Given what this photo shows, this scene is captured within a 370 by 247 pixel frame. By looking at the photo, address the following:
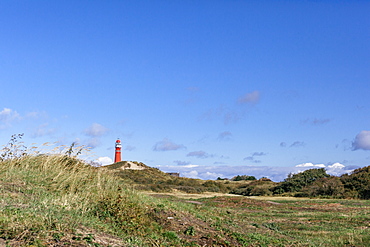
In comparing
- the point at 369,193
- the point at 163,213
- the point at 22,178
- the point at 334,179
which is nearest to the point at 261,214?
the point at 163,213

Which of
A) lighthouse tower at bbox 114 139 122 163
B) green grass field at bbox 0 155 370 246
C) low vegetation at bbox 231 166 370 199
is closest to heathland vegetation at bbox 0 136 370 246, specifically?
green grass field at bbox 0 155 370 246

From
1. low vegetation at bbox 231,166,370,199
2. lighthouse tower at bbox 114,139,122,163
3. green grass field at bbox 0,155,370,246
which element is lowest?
green grass field at bbox 0,155,370,246

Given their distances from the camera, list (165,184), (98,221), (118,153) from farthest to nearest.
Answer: (118,153) → (165,184) → (98,221)

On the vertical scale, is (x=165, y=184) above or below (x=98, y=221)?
above

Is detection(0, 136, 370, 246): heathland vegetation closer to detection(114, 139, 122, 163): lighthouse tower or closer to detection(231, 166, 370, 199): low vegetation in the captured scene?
detection(231, 166, 370, 199): low vegetation

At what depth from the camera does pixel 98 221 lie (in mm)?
9641

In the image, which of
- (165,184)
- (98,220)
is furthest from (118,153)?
(98,220)

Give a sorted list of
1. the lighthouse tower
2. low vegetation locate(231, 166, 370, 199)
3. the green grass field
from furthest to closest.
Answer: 1. the lighthouse tower
2. low vegetation locate(231, 166, 370, 199)
3. the green grass field

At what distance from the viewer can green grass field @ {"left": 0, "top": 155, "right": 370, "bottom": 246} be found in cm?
750

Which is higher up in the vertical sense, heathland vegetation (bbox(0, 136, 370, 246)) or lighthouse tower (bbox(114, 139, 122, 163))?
lighthouse tower (bbox(114, 139, 122, 163))

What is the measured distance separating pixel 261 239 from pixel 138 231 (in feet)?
13.4

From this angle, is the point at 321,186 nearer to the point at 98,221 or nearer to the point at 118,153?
the point at 98,221

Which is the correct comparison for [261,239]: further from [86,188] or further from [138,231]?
[86,188]

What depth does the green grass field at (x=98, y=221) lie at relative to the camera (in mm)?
7500
